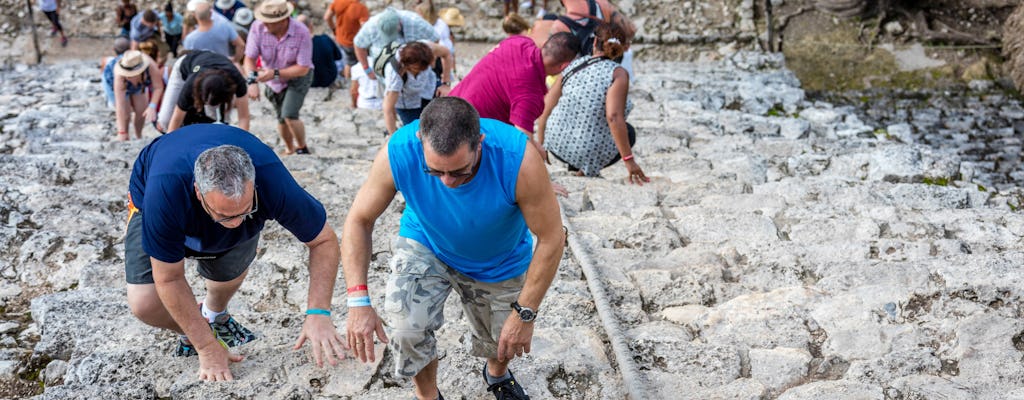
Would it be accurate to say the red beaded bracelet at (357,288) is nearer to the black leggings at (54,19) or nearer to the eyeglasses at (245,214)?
the eyeglasses at (245,214)

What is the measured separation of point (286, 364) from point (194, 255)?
606 millimetres

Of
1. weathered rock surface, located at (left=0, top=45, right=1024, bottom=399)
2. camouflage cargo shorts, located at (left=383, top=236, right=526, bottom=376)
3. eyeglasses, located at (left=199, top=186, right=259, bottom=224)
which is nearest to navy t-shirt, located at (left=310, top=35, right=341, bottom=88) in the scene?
weathered rock surface, located at (left=0, top=45, right=1024, bottom=399)

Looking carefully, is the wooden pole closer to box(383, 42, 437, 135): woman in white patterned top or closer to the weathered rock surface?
the weathered rock surface

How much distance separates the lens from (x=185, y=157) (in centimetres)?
333

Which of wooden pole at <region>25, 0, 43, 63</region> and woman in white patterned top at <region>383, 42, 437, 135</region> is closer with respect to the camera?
woman in white patterned top at <region>383, 42, 437, 135</region>

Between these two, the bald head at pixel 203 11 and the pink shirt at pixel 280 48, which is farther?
the bald head at pixel 203 11

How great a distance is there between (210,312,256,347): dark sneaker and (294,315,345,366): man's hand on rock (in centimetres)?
79

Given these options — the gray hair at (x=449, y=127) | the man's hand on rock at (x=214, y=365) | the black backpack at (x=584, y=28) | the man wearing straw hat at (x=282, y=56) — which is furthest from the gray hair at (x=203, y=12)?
the gray hair at (x=449, y=127)

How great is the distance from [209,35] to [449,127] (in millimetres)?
6513

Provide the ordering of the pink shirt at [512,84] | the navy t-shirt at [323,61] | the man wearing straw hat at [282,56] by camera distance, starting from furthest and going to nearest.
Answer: the navy t-shirt at [323,61]
the man wearing straw hat at [282,56]
the pink shirt at [512,84]

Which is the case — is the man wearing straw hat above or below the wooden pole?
above

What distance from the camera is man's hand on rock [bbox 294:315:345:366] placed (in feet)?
11.3

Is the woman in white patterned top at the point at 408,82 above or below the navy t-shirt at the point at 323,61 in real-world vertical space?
above

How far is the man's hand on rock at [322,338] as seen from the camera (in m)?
3.46
